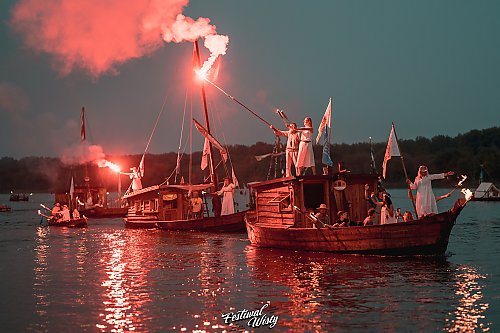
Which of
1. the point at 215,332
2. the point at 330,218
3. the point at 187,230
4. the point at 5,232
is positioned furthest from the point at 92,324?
the point at 5,232

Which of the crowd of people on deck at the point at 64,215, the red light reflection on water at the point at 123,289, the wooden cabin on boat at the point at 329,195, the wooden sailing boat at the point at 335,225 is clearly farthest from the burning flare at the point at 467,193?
the crowd of people on deck at the point at 64,215

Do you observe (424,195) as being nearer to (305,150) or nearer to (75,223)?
(305,150)

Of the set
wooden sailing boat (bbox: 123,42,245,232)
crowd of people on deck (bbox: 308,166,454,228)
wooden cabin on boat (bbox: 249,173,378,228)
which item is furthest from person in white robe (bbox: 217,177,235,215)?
crowd of people on deck (bbox: 308,166,454,228)

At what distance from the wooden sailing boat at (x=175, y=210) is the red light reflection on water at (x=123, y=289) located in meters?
8.47

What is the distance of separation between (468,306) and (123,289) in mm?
10428

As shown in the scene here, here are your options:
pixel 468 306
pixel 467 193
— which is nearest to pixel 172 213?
pixel 467 193

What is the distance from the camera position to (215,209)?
161 ft

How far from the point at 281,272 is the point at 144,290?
5315mm

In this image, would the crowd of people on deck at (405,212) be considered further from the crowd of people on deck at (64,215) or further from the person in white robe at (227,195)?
Answer: the crowd of people on deck at (64,215)

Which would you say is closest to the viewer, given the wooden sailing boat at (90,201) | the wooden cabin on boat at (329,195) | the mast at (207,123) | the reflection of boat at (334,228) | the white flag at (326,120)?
the reflection of boat at (334,228)

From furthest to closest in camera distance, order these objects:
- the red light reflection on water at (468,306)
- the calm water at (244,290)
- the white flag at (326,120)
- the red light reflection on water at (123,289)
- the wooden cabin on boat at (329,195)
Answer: the white flag at (326,120) → the wooden cabin on boat at (329,195) → the red light reflection on water at (123,289) → the calm water at (244,290) → the red light reflection on water at (468,306)

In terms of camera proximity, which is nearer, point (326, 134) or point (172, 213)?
point (326, 134)
